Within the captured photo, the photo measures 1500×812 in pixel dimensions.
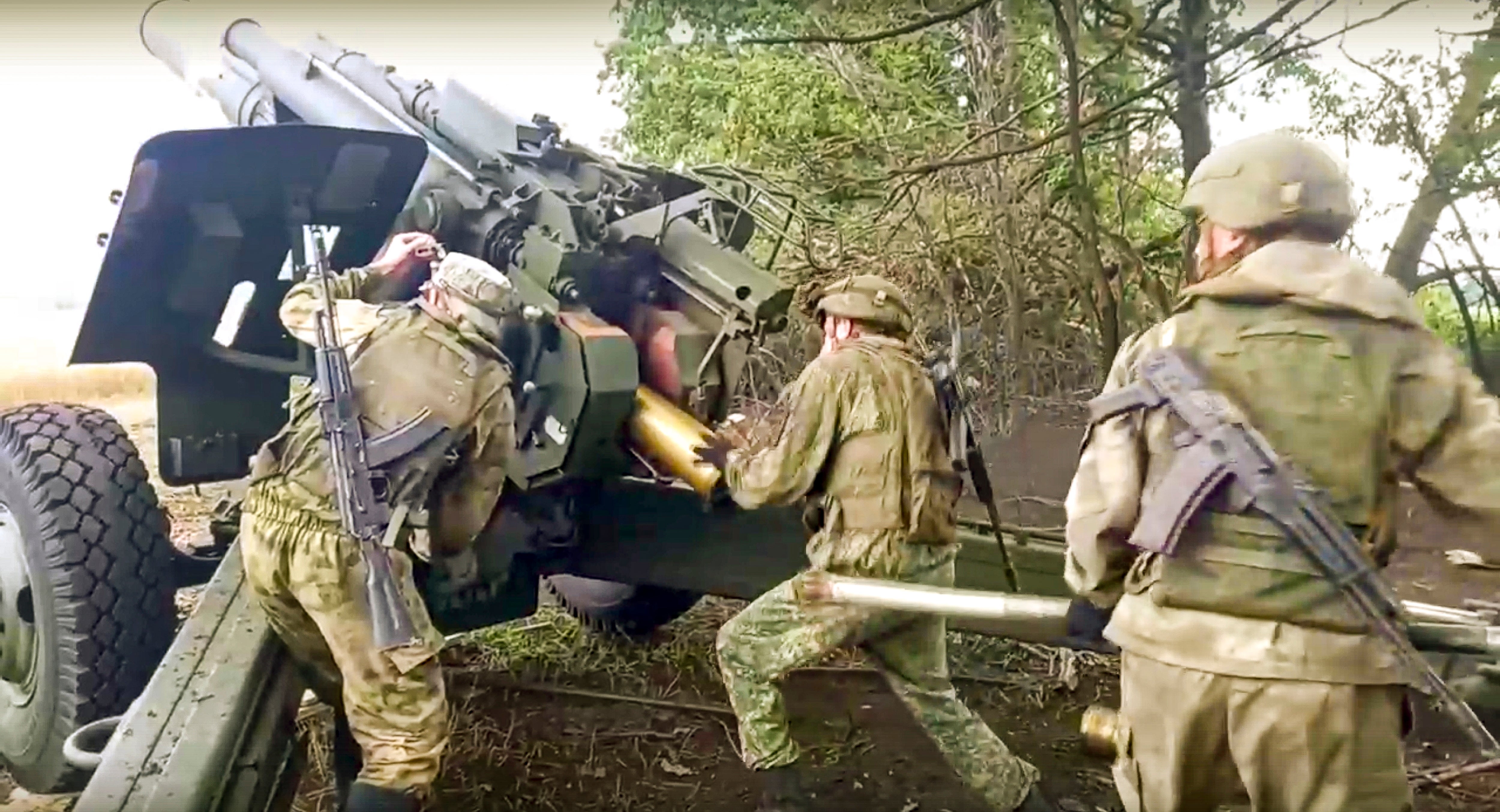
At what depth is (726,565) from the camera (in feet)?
10.9

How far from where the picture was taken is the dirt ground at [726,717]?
3402 millimetres

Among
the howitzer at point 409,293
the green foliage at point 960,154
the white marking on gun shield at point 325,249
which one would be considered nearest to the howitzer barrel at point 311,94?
the howitzer at point 409,293

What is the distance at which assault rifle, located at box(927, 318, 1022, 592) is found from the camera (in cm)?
296

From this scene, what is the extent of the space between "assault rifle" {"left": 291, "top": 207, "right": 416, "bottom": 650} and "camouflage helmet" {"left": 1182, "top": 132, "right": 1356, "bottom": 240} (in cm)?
151

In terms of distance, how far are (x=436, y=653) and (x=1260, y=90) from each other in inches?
92.9

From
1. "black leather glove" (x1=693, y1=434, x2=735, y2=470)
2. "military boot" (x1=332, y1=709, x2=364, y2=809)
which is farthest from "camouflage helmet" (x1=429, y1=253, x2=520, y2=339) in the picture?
"military boot" (x1=332, y1=709, x2=364, y2=809)

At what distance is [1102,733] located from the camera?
2.12m

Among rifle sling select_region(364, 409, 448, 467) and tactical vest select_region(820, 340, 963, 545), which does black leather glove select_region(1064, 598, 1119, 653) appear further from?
rifle sling select_region(364, 409, 448, 467)

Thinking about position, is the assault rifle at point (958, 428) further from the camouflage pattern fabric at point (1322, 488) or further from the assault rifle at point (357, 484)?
the assault rifle at point (357, 484)

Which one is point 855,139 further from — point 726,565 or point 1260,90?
point 726,565

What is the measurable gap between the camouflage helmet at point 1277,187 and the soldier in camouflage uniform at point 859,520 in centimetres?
107

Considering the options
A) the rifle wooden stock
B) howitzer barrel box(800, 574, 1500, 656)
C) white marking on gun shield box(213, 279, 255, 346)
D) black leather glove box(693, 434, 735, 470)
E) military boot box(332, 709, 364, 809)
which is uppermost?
white marking on gun shield box(213, 279, 255, 346)

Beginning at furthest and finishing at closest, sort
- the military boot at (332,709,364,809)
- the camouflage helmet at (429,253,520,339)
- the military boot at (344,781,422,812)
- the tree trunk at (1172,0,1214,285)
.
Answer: the tree trunk at (1172,0,1214,285), the military boot at (332,709,364,809), the camouflage helmet at (429,253,520,339), the military boot at (344,781,422,812)

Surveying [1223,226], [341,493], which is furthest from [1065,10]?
[341,493]
